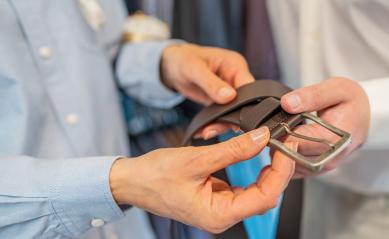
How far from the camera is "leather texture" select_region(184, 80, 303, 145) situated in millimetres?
360

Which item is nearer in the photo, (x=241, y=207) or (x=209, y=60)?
(x=241, y=207)

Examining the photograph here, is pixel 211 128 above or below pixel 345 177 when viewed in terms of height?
above

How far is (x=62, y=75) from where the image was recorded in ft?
1.59

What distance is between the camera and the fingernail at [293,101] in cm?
36

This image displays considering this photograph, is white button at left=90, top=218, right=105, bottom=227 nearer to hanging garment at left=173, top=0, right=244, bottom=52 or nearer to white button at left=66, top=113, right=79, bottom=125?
white button at left=66, top=113, right=79, bottom=125

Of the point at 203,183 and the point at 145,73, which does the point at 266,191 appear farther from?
the point at 145,73

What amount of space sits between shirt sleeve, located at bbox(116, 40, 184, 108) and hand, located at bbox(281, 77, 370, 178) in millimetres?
257

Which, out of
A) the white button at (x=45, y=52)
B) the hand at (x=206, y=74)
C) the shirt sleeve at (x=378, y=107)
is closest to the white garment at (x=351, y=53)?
the shirt sleeve at (x=378, y=107)

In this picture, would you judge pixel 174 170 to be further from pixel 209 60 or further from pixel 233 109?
pixel 209 60

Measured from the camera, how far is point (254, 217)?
1.46 ft

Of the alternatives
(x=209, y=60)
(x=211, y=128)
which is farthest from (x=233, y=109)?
(x=209, y=60)

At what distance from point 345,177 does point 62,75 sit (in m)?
0.40

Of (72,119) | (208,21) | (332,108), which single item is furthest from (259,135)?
(208,21)

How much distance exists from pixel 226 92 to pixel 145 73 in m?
0.20
